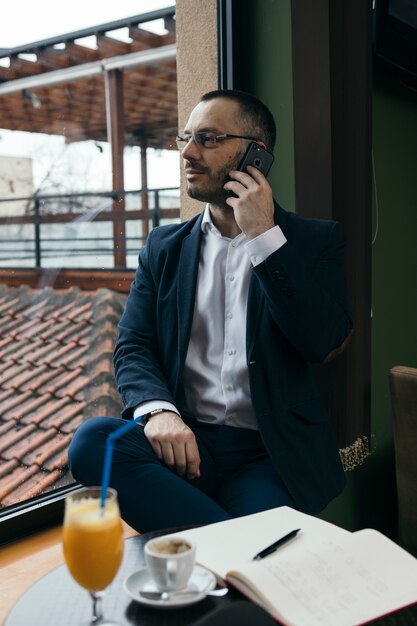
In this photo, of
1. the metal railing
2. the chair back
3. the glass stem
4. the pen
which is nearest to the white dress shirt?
the chair back

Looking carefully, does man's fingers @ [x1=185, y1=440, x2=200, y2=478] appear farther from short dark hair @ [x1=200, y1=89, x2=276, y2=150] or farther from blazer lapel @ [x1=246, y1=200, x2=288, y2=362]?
short dark hair @ [x1=200, y1=89, x2=276, y2=150]

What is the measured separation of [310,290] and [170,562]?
80 centimetres

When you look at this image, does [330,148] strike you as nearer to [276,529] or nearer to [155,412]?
[155,412]

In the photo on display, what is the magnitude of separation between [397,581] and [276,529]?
19cm

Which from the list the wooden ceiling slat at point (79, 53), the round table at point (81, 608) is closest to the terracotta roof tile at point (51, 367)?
the wooden ceiling slat at point (79, 53)

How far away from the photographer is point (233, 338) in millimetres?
1620

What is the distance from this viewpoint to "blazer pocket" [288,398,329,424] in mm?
1589

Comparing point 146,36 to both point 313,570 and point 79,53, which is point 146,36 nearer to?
point 79,53

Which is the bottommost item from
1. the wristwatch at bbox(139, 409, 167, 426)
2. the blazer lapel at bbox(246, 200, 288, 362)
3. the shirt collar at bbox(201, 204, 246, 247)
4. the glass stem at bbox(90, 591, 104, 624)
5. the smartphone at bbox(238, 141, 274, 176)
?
the glass stem at bbox(90, 591, 104, 624)

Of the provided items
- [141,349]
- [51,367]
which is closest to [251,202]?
[141,349]

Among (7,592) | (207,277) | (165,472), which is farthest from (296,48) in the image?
(7,592)

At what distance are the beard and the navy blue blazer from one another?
107 mm

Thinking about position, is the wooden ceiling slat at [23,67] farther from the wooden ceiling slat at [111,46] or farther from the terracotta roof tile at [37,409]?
the terracotta roof tile at [37,409]

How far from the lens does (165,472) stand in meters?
1.38
